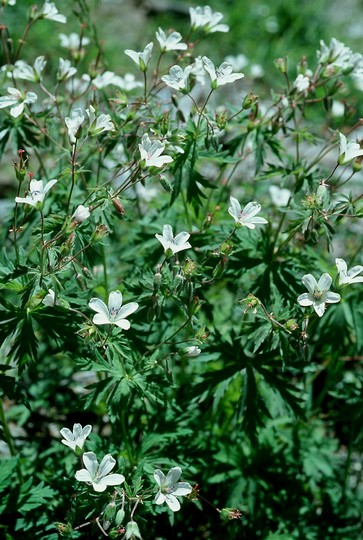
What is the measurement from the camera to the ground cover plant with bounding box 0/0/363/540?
7.88 feet

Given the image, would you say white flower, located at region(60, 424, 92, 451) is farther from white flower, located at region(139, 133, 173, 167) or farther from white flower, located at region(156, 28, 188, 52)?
white flower, located at region(156, 28, 188, 52)

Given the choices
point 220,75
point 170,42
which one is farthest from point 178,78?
point 170,42

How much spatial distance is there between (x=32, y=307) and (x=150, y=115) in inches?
34.0

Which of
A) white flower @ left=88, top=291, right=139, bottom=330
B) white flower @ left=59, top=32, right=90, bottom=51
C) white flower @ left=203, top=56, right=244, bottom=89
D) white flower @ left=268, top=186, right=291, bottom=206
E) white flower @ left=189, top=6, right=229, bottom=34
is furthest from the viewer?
white flower @ left=268, top=186, right=291, bottom=206

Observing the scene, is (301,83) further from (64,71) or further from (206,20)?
(64,71)

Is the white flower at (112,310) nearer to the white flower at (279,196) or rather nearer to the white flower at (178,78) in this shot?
the white flower at (178,78)

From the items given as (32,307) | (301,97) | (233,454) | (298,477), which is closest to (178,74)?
(301,97)

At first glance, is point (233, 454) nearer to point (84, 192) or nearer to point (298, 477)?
point (298, 477)

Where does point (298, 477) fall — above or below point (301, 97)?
below

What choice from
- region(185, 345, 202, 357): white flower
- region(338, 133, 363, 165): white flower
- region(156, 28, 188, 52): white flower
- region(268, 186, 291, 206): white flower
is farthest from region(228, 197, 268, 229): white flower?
region(268, 186, 291, 206): white flower

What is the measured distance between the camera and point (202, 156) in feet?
8.89

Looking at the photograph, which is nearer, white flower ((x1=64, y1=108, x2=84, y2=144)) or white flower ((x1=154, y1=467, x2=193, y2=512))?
white flower ((x1=154, y1=467, x2=193, y2=512))

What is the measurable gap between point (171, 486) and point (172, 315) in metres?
0.94

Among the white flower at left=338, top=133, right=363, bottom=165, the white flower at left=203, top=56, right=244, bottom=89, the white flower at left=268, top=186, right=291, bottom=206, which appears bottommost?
the white flower at left=268, top=186, right=291, bottom=206
